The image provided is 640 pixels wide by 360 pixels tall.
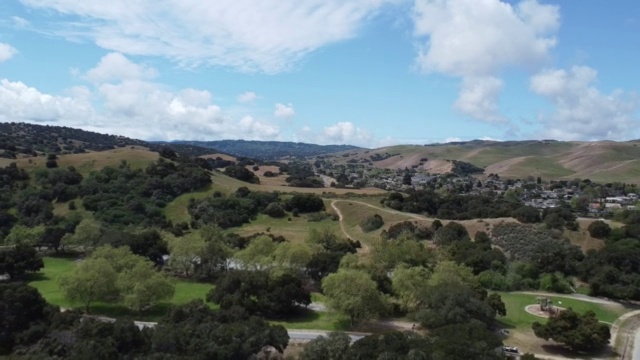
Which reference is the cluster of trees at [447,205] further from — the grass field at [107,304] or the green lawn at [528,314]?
the grass field at [107,304]

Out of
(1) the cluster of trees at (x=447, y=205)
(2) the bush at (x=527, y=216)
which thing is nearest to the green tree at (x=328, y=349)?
(2) the bush at (x=527, y=216)

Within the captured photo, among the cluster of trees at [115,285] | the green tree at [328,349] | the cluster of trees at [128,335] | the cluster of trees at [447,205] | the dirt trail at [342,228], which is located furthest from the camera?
the cluster of trees at [447,205]

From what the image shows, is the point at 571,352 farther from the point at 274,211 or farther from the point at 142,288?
the point at 274,211

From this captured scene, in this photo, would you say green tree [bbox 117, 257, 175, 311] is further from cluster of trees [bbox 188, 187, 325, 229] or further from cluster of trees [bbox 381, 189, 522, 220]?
cluster of trees [bbox 381, 189, 522, 220]

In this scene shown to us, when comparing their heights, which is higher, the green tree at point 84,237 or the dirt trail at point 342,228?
the dirt trail at point 342,228

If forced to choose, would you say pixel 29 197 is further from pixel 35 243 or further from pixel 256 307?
pixel 256 307

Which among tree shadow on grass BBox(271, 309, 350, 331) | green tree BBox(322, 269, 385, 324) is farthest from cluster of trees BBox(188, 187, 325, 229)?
Result: green tree BBox(322, 269, 385, 324)

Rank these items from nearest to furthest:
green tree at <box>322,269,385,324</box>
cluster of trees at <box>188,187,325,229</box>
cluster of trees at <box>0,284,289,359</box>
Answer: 1. cluster of trees at <box>0,284,289,359</box>
2. green tree at <box>322,269,385,324</box>
3. cluster of trees at <box>188,187,325,229</box>

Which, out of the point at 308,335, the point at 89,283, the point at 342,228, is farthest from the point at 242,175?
the point at 308,335
